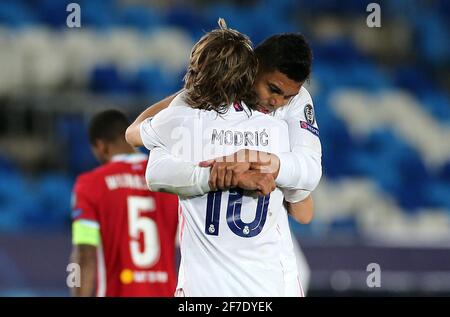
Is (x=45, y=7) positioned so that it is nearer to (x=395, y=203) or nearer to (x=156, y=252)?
(x=395, y=203)

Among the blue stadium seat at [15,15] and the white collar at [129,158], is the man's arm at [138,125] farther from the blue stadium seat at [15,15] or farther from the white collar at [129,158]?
the blue stadium seat at [15,15]

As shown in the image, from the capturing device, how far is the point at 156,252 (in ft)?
14.8

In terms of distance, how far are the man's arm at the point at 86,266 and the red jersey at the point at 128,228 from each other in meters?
0.06

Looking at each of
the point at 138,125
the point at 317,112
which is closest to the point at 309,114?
the point at 138,125

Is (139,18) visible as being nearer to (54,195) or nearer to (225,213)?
(54,195)

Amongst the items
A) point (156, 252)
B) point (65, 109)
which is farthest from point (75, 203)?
point (65, 109)

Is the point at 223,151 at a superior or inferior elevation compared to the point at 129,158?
inferior

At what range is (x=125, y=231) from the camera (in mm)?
→ 4500

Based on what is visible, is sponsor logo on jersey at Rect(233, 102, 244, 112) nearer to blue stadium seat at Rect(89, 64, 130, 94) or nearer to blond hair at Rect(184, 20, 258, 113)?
blond hair at Rect(184, 20, 258, 113)

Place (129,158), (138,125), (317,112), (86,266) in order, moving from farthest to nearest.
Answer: (317,112)
(129,158)
(86,266)
(138,125)

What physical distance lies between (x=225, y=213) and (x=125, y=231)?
163cm

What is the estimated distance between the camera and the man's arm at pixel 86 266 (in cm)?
440

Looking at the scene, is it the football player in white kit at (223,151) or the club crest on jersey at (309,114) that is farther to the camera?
the club crest on jersey at (309,114)

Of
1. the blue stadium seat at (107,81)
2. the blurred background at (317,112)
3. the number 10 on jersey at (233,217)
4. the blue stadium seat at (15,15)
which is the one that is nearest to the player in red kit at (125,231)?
the number 10 on jersey at (233,217)
